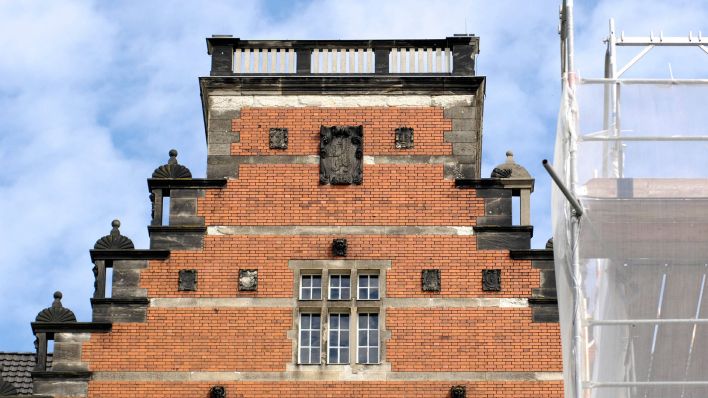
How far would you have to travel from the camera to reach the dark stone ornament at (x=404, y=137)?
27641mm

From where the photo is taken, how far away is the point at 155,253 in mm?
26891

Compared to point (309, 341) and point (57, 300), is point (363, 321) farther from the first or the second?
point (57, 300)

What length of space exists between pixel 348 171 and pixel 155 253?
Result: 9.45 feet

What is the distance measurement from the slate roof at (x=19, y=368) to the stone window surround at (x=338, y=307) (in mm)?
5111

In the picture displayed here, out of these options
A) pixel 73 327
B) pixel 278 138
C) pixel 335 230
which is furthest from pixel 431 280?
pixel 73 327

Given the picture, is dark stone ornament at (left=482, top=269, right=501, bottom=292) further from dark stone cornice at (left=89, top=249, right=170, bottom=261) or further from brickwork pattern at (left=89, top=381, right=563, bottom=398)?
dark stone cornice at (left=89, top=249, right=170, bottom=261)

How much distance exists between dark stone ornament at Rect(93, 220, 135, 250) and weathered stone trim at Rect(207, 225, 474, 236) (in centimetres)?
111

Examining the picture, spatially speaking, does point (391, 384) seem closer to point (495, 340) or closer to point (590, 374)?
point (495, 340)

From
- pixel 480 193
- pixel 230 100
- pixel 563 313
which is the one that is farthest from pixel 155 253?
pixel 563 313

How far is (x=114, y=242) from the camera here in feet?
88.5

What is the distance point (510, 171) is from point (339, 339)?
331 centimetres

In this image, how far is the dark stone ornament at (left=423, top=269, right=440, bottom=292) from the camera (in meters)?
26.6

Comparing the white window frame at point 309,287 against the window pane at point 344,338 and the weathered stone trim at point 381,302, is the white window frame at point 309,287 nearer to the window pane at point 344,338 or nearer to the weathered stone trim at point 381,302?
the weathered stone trim at point 381,302

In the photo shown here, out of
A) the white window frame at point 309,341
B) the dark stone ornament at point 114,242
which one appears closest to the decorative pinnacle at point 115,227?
the dark stone ornament at point 114,242
